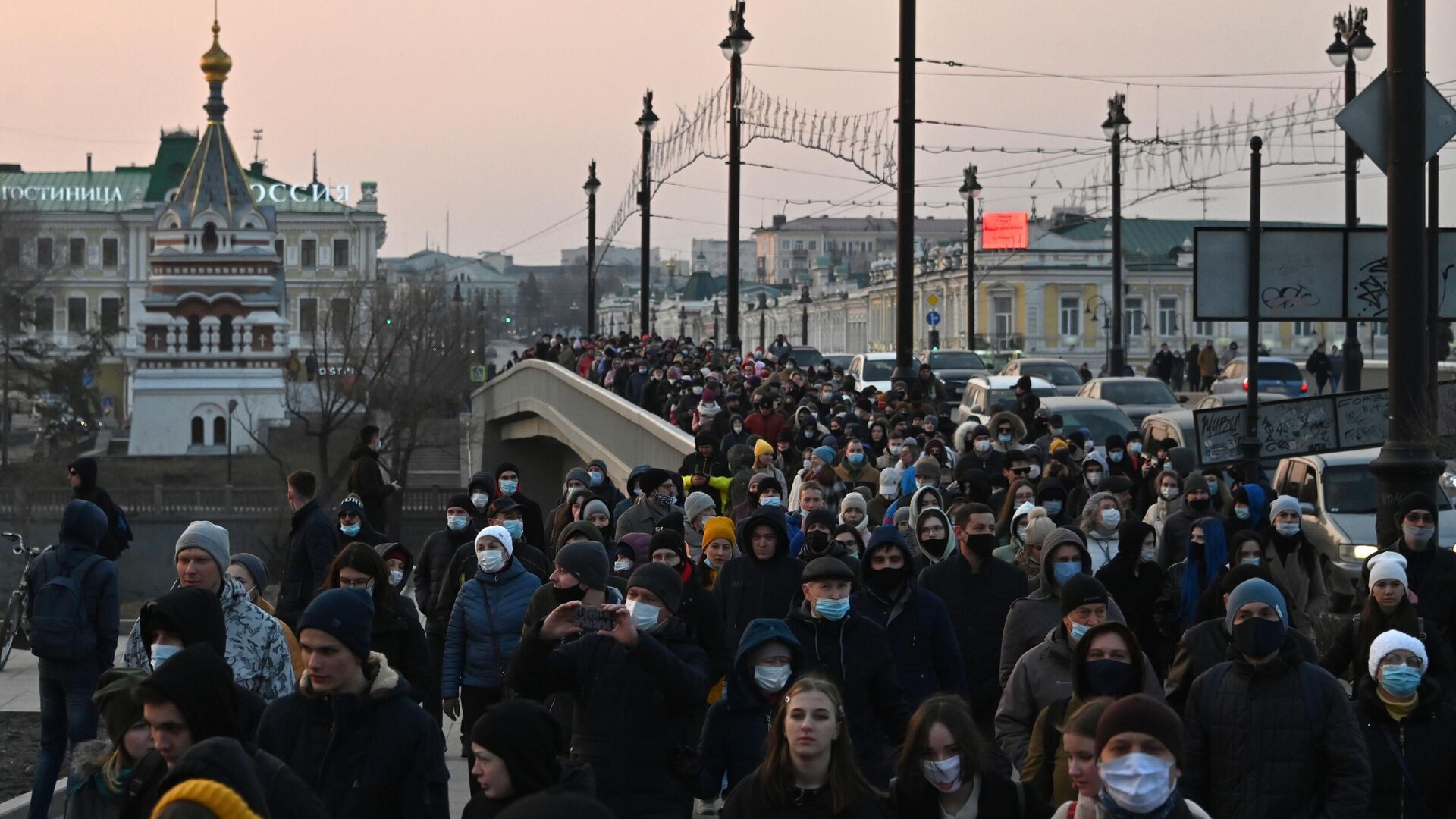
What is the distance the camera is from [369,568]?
27.9ft

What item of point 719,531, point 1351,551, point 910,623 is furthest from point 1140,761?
point 1351,551

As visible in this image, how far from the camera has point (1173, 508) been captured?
49.4 feet

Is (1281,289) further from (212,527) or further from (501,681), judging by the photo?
(212,527)

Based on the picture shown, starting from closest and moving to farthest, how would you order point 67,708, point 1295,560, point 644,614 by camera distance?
point 644,614, point 67,708, point 1295,560

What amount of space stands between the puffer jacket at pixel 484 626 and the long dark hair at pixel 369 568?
1.50 meters

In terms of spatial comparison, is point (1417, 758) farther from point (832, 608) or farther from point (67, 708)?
point (67, 708)

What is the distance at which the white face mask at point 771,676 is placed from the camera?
7.32 meters

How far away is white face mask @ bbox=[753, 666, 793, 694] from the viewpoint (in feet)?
24.0

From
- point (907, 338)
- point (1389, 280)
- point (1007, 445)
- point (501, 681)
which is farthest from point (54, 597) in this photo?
point (907, 338)

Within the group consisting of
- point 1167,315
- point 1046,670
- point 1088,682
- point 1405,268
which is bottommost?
point 1046,670

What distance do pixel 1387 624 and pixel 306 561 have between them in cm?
576

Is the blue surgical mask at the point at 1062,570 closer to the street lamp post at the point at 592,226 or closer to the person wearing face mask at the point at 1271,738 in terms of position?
the person wearing face mask at the point at 1271,738

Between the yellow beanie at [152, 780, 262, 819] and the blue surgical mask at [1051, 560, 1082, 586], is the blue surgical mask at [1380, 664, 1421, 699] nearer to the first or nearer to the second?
the blue surgical mask at [1051, 560, 1082, 586]

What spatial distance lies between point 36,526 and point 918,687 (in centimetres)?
6536
